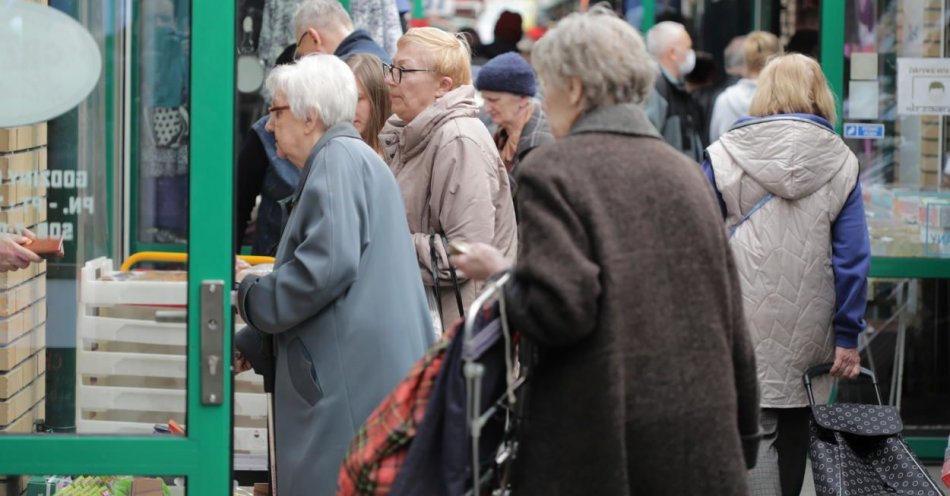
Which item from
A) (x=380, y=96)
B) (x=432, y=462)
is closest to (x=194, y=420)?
(x=432, y=462)

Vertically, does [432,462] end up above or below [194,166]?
below

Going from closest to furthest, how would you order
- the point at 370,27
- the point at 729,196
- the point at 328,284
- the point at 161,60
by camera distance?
the point at 161,60, the point at 328,284, the point at 729,196, the point at 370,27

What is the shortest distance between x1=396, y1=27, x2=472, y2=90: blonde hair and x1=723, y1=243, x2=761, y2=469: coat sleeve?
197 centimetres

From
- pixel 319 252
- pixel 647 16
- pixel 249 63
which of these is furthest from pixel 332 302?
pixel 647 16

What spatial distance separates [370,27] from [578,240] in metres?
4.59

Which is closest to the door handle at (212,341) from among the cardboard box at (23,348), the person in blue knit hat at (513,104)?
the cardboard box at (23,348)

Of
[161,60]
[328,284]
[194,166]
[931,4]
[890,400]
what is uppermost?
[931,4]

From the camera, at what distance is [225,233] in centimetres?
345

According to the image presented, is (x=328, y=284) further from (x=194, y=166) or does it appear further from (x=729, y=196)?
(x=729, y=196)

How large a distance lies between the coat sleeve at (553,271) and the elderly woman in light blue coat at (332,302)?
3.20 ft

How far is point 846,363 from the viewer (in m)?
5.04

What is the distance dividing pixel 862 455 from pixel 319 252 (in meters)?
1.95

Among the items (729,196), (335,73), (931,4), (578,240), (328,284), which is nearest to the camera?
(578,240)

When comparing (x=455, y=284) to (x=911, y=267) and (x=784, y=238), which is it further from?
(x=911, y=267)
